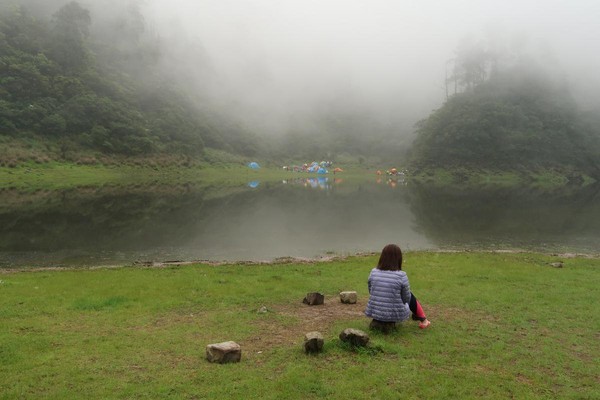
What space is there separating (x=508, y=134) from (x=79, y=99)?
113m

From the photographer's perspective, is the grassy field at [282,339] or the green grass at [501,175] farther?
the green grass at [501,175]

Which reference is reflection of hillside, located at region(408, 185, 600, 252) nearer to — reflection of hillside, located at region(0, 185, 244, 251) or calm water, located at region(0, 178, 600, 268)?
calm water, located at region(0, 178, 600, 268)

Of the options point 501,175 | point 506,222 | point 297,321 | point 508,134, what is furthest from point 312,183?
point 297,321

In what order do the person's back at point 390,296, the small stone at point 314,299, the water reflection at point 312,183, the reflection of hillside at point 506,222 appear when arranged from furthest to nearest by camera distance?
the water reflection at point 312,183, the reflection of hillside at point 506,222, the small stone at point 314,299, the person's back at point 390,296

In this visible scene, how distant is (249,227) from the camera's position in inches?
1362

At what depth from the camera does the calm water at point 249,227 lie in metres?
25.7

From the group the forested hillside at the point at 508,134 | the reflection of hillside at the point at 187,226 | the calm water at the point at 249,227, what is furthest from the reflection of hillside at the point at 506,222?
the forested hillside at the point at 508,134

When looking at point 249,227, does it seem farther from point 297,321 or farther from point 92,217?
point 297,321

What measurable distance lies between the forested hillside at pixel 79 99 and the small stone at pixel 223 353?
80.9 metres

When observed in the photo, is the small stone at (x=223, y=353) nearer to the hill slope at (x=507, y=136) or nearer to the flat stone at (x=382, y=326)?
the flat stone at (x=382, y=326)

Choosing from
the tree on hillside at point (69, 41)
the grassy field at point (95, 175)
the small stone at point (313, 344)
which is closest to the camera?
the small stone at point (313, 344)

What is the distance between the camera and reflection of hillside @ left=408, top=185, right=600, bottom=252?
103ft

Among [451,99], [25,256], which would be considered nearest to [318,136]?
[451,99]

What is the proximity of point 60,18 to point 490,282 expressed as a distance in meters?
125
